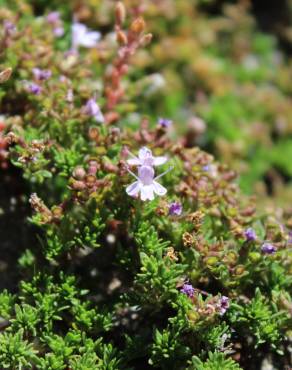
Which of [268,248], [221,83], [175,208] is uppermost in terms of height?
[175,208]

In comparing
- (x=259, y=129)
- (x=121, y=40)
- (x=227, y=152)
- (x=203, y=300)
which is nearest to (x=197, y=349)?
(x=203, y=300)

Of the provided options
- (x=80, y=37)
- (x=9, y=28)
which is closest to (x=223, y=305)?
(x=9, y=28)

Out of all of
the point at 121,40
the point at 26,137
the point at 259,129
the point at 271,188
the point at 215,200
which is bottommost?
the point at 271,188

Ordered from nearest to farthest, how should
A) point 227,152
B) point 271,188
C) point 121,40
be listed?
point 121,40, point 227,152, point 271,188

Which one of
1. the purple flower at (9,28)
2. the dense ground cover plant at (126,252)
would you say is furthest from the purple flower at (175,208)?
the purple flower at (9,28)

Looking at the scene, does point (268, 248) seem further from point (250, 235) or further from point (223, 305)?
point (223, 305)

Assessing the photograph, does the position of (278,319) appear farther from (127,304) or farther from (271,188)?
(271,188)

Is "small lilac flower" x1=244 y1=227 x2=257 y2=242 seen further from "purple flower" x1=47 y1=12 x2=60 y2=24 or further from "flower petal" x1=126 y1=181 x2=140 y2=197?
"purple flower" x1=47 y1=12 x2=60 y2=24
